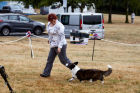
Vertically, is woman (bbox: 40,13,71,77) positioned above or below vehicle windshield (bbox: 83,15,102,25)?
above

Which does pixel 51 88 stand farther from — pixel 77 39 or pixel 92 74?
pixel 77 39

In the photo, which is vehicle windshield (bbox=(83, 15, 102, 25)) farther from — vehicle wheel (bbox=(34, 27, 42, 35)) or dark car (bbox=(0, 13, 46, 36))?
vehicle wheel (bbox=(34, 27, 42, 35))

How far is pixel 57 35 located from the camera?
27.7ft

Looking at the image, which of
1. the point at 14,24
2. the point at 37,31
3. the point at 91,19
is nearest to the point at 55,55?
the point at 91,19

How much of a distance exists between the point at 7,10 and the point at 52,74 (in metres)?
46.7

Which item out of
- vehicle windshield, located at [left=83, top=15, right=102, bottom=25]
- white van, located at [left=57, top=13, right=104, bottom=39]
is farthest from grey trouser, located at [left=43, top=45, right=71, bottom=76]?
vehicle windshield, located at [left=83, top=15, right=102, bottom=25]

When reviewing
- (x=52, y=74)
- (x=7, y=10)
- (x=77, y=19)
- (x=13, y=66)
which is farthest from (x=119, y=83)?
(x=7, y=10)

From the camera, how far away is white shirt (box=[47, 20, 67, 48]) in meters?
8.30

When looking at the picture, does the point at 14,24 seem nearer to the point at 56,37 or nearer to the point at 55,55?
the point at 55,55

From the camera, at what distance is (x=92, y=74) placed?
26.7 ft

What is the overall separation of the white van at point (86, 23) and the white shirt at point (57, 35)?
15.8 m

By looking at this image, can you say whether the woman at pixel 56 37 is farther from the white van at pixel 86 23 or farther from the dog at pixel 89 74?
the white van at pixel 86 23

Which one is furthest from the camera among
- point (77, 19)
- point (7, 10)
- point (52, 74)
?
point (7, 10)

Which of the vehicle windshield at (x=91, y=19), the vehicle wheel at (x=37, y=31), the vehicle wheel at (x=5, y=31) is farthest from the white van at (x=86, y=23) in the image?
the vehicle wheel at (x=5, y=31)
